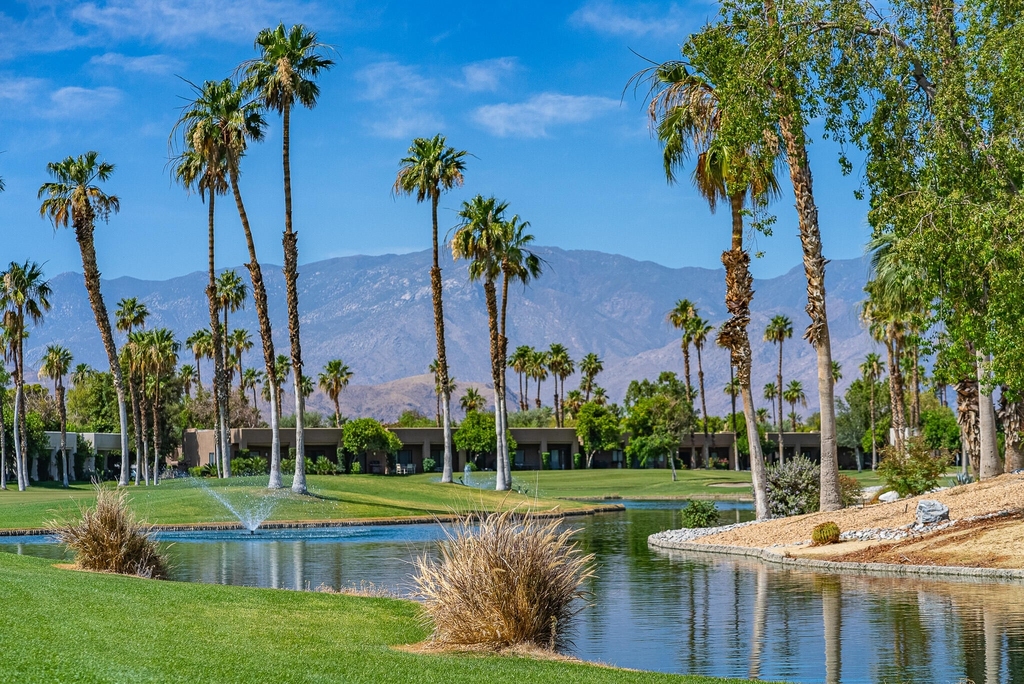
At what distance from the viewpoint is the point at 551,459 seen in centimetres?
10588

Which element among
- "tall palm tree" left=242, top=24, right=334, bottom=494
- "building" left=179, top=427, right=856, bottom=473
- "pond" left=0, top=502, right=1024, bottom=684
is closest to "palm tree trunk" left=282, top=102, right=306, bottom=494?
"tall palm tree" left=242, top=24, right=334, bottom=494

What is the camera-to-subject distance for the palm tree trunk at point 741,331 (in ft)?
104

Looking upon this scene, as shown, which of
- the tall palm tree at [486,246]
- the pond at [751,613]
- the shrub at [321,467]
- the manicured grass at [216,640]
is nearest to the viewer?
the manicured grass at [216,640]

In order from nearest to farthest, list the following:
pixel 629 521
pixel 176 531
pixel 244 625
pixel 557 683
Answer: pixel 557 683 → pixel 244 625 → pixel 176 531 → pixel 629 521

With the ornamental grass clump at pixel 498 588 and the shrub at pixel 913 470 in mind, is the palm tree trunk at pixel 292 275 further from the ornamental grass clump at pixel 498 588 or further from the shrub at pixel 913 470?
the ornamental grass clump at pixel 498 588

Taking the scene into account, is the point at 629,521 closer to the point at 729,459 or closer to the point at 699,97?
the point at 699,97

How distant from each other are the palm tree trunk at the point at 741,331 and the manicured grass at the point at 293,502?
7391mm

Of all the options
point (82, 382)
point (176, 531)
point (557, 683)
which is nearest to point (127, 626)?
point (557, 683)

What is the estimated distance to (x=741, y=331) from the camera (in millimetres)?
32688

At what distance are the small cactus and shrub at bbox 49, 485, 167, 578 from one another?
48.2ft

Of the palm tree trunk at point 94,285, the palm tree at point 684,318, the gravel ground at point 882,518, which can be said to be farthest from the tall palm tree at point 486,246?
the palm tree at point 684,318

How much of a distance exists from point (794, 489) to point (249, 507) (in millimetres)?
20344

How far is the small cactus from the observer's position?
25.5m

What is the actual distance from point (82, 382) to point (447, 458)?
66.5m
